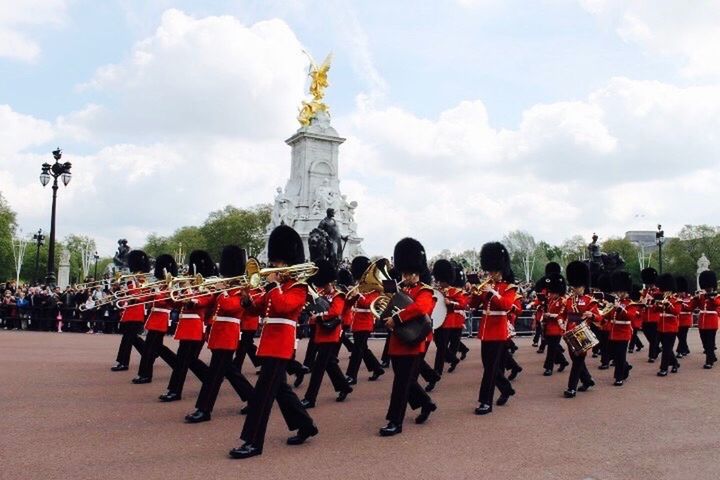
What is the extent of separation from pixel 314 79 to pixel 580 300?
41447 millimetres

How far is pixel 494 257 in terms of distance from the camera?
940 centimetres

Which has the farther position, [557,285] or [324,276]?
[557,285]

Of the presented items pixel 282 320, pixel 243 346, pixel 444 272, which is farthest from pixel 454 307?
pixel 282 320

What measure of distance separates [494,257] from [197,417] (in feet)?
14.8

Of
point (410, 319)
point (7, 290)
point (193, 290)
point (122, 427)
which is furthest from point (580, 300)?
point (7, 290)

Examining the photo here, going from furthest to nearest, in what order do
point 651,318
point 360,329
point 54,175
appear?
point 54,175
point 651,318
point 360,329

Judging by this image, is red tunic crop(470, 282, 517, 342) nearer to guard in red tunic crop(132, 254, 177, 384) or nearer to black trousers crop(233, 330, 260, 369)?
black trousers crop(233, 330, 260, 369)

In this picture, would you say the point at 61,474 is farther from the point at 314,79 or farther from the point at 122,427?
the point at 314,79

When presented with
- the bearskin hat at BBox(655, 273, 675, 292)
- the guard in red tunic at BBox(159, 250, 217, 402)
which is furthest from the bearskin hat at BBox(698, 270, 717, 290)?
the guard in red tunic at BBox(159, 250, 217, 402)

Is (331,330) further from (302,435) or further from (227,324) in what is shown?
(302,435)

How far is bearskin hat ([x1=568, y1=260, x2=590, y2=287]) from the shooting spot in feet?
35.3

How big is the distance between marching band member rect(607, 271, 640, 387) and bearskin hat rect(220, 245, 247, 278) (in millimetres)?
6272

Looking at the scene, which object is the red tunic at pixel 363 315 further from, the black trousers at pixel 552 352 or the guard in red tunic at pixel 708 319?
the guard in red tunic at pixel 708 319

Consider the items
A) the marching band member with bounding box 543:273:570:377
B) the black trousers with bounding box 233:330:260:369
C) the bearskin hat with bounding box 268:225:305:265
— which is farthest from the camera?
the marching band member with bounding box 543:273:570:377
